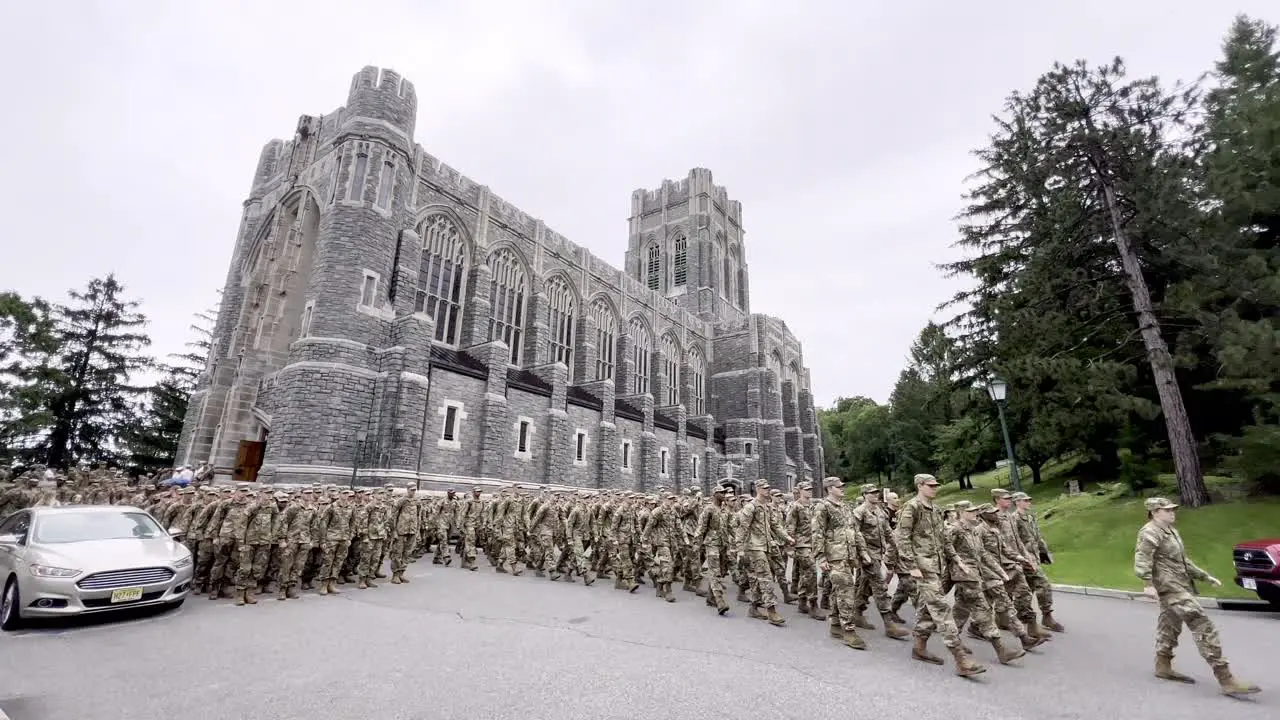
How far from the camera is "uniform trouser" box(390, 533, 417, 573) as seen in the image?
11337mm

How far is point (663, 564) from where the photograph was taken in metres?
10.2

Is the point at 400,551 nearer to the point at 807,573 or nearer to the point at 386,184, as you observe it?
the point at 807,573

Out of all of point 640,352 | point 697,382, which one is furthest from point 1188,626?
point 697,382

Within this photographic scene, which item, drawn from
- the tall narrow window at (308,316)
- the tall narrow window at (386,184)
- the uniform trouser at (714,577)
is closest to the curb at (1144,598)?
the uniform trouser at (714,577)

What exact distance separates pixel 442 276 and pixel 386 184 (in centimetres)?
484

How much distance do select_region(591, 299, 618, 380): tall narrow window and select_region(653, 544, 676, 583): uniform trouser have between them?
75.7 ft

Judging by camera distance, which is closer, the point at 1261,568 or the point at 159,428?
the point at 1261,568

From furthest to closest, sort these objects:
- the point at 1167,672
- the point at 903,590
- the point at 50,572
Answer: the point at 903,590 < the point at 50,572 < the point at 1167,672

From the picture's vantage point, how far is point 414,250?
22.2 m

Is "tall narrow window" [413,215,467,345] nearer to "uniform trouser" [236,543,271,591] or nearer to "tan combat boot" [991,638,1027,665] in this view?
"uniform trouser" [236,543,271,591]

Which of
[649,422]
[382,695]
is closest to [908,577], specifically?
[382,695]

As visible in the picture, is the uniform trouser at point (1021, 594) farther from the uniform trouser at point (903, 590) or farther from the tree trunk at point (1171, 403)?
the tree trunk at point (1171, 403)

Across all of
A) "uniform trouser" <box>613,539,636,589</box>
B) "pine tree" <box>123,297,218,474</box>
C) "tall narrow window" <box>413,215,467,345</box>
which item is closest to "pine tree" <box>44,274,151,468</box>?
"pine tree" <box>123,297,218,474</box>

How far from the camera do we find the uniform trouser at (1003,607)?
652cm
